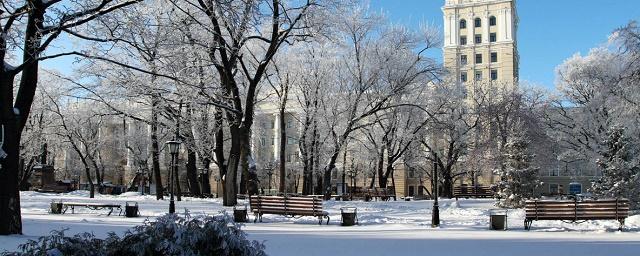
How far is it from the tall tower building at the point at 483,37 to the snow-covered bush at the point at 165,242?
8956 centimetres

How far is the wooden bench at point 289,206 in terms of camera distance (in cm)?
2045

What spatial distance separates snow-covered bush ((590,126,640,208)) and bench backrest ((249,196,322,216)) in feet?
39.0

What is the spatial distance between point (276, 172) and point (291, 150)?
3.40 metres

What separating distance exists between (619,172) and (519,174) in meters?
5.15

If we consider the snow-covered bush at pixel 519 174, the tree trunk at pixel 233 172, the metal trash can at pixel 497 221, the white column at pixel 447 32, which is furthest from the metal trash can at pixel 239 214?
the white column at pixel 447 32

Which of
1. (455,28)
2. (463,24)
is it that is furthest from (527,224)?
(463,24)

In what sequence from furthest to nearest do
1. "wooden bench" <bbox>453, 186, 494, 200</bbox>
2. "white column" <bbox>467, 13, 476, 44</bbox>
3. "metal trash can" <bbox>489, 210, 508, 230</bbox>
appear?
"white column" <bbox>467, 13, 476, 44</bbox> < "wooden bench" <bbox>453, 186, 494, 200</bbox> < "metal trash can" <bbox>489, 210, 508, 230</bbox>

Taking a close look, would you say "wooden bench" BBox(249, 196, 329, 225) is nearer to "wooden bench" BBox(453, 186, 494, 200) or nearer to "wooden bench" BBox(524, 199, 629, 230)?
"wooden bench" BBox(524, 199, 629, 230)

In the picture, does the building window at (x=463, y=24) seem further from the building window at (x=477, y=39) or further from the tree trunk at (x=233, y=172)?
the tree trunk at (x=233, y=172)

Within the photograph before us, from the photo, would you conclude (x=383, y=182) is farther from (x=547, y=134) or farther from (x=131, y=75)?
(x=131, y=75)

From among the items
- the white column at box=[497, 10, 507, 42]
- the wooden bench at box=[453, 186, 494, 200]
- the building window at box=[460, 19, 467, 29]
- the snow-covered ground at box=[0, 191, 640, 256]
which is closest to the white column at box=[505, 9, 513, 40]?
the white column at box=[497, 10, 507, 42]

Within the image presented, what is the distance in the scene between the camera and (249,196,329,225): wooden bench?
20.5 metres

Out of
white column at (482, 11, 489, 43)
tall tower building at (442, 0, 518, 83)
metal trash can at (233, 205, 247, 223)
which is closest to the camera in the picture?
metal trash can at (233, 205, 247, 223)

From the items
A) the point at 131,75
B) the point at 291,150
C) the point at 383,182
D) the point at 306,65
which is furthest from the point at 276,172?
the point at 131,75
